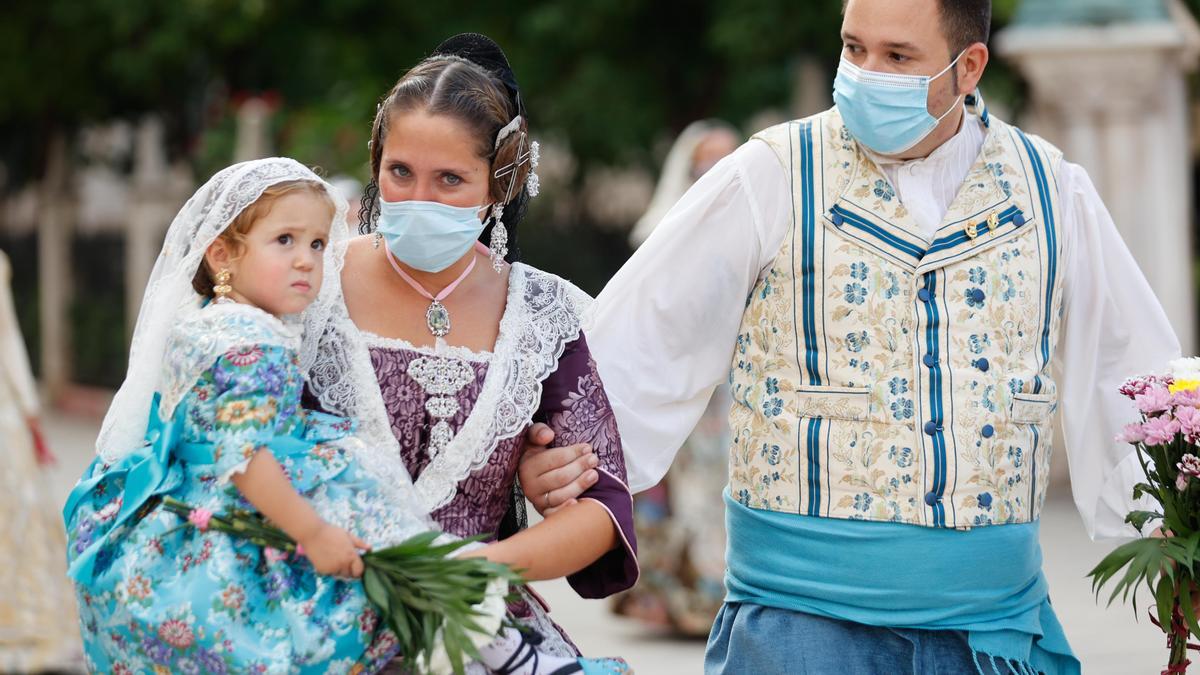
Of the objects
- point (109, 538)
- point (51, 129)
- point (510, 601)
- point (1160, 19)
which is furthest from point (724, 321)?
point (51, 129)

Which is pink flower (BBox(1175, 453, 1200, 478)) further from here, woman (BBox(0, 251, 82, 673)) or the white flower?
woman (BBox(0, 251, 82, 673))

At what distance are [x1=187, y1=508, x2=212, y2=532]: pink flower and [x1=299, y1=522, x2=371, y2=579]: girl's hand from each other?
0.16m

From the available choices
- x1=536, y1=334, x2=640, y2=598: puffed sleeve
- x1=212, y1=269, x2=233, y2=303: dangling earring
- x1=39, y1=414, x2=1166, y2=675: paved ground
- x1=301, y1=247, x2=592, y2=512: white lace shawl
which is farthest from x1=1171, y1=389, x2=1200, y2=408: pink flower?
x1=39, y1=414, x2=1166, y2=675: paved ground

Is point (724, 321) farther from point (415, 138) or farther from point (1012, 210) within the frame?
point (415, 138)

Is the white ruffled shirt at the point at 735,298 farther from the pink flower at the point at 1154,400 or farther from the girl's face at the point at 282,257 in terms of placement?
the girl's face at the point at 282,257

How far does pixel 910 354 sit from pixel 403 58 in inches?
492

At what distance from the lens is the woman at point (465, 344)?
325 cm

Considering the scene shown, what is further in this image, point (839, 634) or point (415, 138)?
point (839, 634)

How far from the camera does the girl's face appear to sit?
3.14m

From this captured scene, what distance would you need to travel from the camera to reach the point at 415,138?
3252 millimetres

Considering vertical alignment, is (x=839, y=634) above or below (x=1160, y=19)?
below

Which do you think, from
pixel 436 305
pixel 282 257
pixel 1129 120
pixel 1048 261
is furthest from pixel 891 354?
pixel 1129 120

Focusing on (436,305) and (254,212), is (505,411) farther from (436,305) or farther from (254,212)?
(254,212)

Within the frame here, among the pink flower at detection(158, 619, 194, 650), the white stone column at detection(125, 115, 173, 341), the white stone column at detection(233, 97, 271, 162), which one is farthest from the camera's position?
the white stone column at detection(125, 115, 173, 341)
